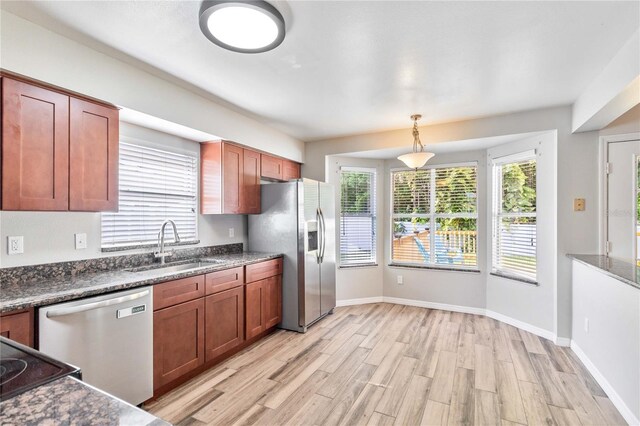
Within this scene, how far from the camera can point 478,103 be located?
10.7ft

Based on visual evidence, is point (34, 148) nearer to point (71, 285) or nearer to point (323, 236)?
point (71, 285)

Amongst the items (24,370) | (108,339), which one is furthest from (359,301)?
(24,370)

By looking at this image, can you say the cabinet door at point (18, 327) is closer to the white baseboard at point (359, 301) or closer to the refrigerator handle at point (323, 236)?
the refrigerator handle at point (323, 236)

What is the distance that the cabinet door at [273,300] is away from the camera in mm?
3568

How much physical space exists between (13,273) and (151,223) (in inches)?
42.8

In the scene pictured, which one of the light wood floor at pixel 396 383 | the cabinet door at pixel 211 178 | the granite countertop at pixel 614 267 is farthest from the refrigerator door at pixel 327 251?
the granite countertop at pixel 614 267

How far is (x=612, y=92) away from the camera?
235 centimetres

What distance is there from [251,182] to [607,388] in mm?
3740

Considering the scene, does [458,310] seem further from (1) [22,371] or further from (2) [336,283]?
(1) [22,371]

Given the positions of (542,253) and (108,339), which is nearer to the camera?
(108,339)

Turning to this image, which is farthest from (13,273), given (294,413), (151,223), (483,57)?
(483,57)

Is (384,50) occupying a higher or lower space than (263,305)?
higher

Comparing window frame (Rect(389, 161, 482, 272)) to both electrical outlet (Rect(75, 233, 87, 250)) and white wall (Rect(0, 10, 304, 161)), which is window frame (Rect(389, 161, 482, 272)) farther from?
electrical outlet (Rect(75, 233, 87, 250))

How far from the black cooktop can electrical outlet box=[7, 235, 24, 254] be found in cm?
134
